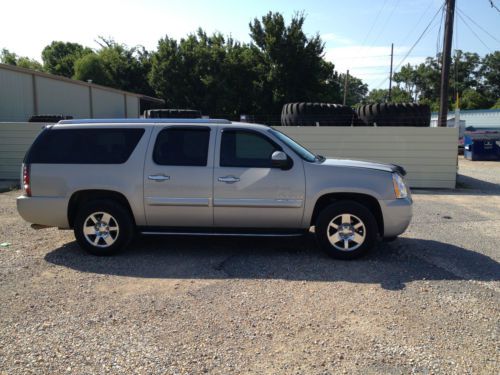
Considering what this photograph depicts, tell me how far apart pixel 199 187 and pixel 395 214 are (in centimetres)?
253

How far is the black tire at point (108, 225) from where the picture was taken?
6.20 metres

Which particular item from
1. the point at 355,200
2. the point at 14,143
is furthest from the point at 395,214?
the point at 14,143

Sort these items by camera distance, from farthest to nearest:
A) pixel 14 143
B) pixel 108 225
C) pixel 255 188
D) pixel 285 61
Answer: pixel 285 61, pixel 14 143, pixel 108 225, pixel 255 188

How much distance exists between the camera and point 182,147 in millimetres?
6238

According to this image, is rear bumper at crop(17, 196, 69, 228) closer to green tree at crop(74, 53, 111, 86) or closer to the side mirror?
the side mirror

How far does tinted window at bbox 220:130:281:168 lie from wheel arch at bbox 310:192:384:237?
2.79ft

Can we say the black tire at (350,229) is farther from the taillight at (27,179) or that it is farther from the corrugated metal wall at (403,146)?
the corrugated metal wall at (403,146)

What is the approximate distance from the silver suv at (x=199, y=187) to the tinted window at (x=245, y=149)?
0.04 ft

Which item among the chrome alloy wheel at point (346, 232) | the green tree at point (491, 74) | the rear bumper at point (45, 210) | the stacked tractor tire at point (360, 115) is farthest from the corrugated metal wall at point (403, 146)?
the green tree at point (491, 74)

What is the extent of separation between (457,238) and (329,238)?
8.74 ft

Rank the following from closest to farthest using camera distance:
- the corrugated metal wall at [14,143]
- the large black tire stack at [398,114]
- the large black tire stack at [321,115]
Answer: the corrugated metal wall at [14,143] → the large black tire stack at [398,114] → the large black tire stack at [321,115]

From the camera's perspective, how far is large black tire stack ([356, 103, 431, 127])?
14.6m

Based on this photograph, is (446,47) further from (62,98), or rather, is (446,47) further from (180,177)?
(62,98)

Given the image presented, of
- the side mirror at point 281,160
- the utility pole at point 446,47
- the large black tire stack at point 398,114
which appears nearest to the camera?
the side mirror at point 281,160
